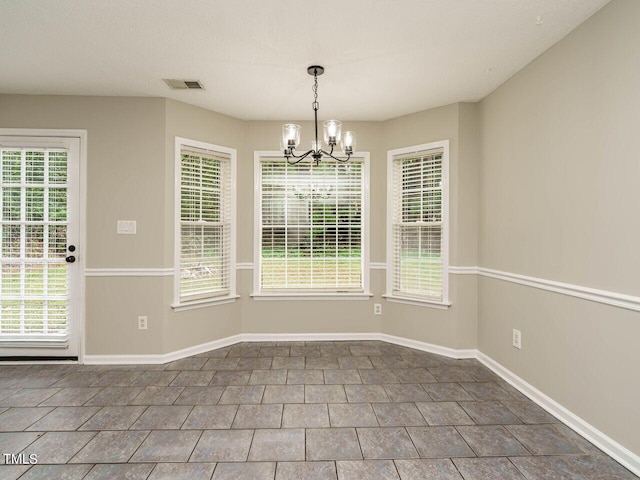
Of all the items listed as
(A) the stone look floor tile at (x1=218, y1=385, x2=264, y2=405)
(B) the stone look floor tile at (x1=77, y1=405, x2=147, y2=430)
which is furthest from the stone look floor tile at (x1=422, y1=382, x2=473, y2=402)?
(B) the stone look floor tile at (x1=77, y1=405, x2=147, y2=430)

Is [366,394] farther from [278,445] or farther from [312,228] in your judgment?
[312,228]

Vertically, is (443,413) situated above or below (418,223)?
below

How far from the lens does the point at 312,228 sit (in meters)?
4.07

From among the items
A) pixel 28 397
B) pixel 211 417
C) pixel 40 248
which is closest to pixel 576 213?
pixel 211 417

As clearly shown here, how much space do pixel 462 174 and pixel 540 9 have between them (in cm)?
161

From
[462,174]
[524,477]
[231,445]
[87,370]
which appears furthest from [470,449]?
[87,370]

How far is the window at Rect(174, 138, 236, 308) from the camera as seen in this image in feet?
11.7

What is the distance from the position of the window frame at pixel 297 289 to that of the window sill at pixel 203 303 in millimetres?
256

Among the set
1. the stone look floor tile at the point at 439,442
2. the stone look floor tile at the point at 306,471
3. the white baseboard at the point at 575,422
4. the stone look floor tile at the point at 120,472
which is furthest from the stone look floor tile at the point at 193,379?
the white baseboard at the point at 575,422

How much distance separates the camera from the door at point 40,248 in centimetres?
331

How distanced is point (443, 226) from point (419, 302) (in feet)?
2.73

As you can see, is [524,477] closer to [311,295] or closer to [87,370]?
[311,295]

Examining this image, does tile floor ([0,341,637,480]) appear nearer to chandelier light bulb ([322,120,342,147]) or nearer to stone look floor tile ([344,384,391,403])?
stone look floor tile ([344,384,391,403])

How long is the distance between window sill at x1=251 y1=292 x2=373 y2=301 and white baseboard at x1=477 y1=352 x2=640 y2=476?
1485 millimetres
